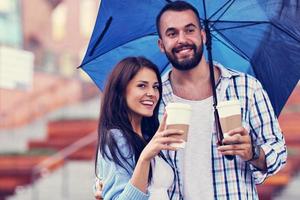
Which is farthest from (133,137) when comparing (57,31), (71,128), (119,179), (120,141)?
(57,31)

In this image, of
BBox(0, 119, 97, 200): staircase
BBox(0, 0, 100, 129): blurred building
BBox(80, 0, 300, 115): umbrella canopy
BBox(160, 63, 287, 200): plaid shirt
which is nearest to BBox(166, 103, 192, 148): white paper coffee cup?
BBox(160, 63, 287, 200): plaid shirt

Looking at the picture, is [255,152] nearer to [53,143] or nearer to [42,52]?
[53,143]

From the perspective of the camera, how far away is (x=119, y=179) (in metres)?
2.36

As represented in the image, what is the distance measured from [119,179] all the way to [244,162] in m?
0.55

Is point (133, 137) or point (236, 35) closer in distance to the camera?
point (133, 137)

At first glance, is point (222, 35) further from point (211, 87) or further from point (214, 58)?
point (211, 87)

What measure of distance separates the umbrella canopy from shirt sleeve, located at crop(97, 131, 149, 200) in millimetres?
719

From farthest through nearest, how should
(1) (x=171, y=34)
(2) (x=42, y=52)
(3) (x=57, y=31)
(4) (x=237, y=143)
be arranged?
(3) (x=57, y=31)
(2) (x=42, y=52)
(1) (x=171, y=34)
(4) (x=237, y=143)

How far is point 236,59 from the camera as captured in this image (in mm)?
3062

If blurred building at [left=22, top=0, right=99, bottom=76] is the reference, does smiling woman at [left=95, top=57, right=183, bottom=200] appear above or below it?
below

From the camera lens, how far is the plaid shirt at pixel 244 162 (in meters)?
2.61

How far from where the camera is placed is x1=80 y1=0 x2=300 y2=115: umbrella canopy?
2.89 metres

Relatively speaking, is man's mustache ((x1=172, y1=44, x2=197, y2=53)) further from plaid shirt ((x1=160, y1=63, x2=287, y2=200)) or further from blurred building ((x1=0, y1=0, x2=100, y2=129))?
blurred building ((x1=0, y1=0, x2=100, y2=129))

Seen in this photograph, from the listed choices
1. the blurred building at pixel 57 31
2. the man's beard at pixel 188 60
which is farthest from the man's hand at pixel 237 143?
the blurred building at pixel 57 31
